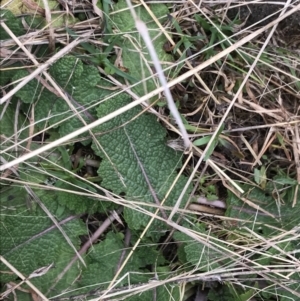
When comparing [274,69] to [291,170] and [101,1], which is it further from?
[101,1]

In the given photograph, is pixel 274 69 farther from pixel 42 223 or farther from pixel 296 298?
pixel 42 223

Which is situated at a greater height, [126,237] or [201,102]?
[201,102]

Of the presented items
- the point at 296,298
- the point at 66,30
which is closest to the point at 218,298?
the point at 296,298

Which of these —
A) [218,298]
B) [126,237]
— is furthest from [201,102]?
[218,298]

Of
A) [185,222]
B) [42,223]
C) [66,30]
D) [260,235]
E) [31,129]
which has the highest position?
[66,30]

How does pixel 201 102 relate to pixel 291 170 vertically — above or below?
above

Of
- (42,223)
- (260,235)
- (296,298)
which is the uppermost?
(42,223)
